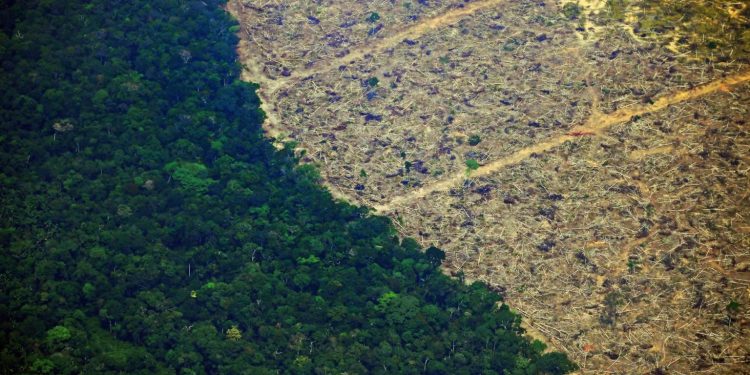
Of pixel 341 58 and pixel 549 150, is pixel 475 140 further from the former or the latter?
pixel 341 58

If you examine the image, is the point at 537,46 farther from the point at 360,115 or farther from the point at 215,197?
the point at 215,197

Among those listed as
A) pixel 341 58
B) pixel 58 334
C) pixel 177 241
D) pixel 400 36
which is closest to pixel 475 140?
pixel 400 36

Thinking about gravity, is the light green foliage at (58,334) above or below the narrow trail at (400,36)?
below

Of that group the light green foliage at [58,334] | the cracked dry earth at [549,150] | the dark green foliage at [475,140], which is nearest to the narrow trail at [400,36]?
the cracked dry earth at [549,150]

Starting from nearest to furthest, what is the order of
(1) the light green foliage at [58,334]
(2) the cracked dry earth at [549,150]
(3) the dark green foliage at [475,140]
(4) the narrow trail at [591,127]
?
(1) the light green foliage at [58,334] → (2) the cracked dry earth at [549,150] → (4) the narrow trail at [591,127] → (3) the dark green foliage at [475,140]

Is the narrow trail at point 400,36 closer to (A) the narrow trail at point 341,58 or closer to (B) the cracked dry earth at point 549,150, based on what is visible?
(A) the narrow trail at point 341,58

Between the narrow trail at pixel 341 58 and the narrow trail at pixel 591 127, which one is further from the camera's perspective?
the narrow trail at pixel 341 58

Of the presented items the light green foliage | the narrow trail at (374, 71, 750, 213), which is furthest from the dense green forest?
the narrow trail at (374, 71, 750, 213)
